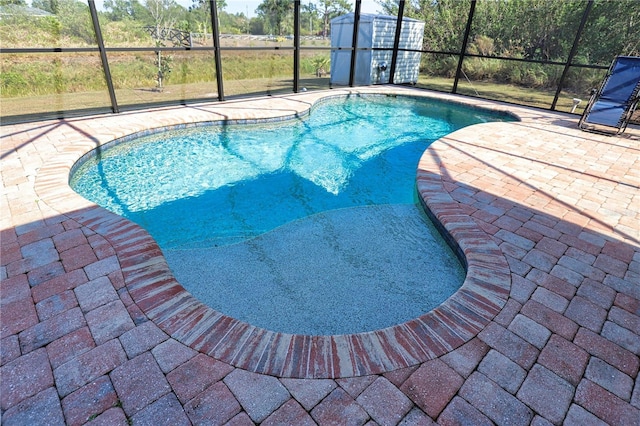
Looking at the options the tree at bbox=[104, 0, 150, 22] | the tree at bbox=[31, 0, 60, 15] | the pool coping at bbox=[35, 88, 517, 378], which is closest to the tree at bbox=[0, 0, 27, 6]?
the tree at bbox=[31, 0, 60, 15]

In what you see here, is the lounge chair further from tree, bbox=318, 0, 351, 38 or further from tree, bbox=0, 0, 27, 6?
tree, bbox=318, 0, 351, 38

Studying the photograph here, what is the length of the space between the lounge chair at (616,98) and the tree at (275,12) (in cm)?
3178

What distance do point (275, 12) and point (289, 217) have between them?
4121 centimetres

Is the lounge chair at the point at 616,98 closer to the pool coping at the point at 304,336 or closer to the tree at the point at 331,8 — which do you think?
the pool coping at the point at 304,336

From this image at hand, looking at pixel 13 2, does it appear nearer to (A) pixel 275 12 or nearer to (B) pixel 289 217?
(B) pixel 289 217

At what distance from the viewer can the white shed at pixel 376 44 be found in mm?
10617

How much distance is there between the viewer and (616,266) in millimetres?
2594

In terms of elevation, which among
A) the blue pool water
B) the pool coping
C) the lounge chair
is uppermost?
the lounge chair

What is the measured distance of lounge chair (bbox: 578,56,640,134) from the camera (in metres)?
5.95

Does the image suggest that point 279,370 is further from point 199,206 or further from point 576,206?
point 576,206

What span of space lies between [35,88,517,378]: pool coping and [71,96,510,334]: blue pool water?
346 millimetres

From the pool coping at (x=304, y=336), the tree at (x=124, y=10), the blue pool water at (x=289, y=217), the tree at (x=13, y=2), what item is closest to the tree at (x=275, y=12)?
the tree at (x=124, y=10)

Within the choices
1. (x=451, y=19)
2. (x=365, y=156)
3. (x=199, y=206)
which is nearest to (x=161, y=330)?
(x=199, y=206)

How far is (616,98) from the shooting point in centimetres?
621
